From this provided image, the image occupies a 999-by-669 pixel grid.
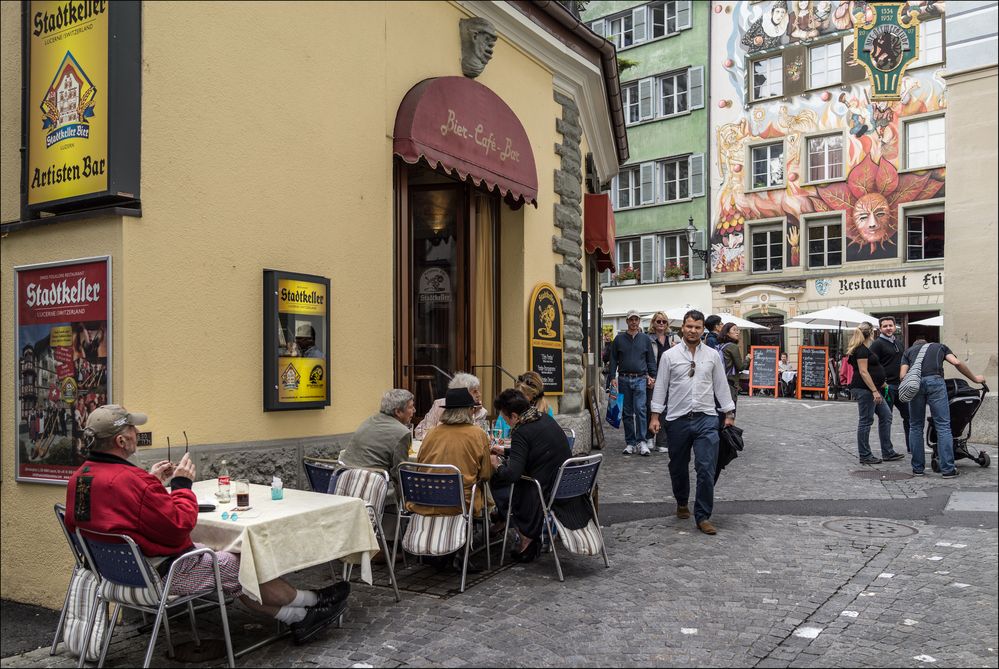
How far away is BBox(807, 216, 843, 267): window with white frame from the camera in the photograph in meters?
27.0

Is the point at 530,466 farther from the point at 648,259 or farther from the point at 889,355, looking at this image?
the point at 648,259

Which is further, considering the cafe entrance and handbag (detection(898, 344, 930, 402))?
handbag (detection(898, 344, 930, 402))

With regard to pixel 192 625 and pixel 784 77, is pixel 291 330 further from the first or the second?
pixel 784 77

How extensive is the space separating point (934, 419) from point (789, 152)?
20.8 metres

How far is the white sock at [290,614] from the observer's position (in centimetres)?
419

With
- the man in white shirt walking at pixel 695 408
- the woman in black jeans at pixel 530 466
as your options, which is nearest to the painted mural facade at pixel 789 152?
the man in white shirt walking at pixel 695 408

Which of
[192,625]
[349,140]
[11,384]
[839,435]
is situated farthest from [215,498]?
[839,435]

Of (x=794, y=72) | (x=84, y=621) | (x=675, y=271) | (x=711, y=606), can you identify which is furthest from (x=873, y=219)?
(x=84, y=621)

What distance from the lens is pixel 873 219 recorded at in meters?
25.9

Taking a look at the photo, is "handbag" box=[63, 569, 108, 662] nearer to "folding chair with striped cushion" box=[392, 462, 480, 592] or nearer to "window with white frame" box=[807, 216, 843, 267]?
"folding chair with striped cushion" box=[392, 462, 480, 592]

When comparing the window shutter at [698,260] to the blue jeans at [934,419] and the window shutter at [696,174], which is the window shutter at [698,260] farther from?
the blue jeans at [934,419]

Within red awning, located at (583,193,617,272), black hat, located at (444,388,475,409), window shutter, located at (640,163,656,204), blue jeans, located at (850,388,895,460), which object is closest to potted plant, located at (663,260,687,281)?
window shutter, located at (640,163,656,204)

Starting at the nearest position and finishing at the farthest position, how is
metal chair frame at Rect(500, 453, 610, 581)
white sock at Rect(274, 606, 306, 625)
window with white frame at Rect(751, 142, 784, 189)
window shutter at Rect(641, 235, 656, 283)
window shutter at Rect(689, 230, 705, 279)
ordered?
1. white sock at Rect(274, 606, 306, 625)
2. metal chair frame at Rect(500, 453, 610, 581)
3. window with white frame at Rect(751, 142, 784, 189)
4. window shutter at Rect(689, 230, 705, 279)
5. window shutter at Rect(641, 235, 656, 283)

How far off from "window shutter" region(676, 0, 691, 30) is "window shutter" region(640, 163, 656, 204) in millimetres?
5273
